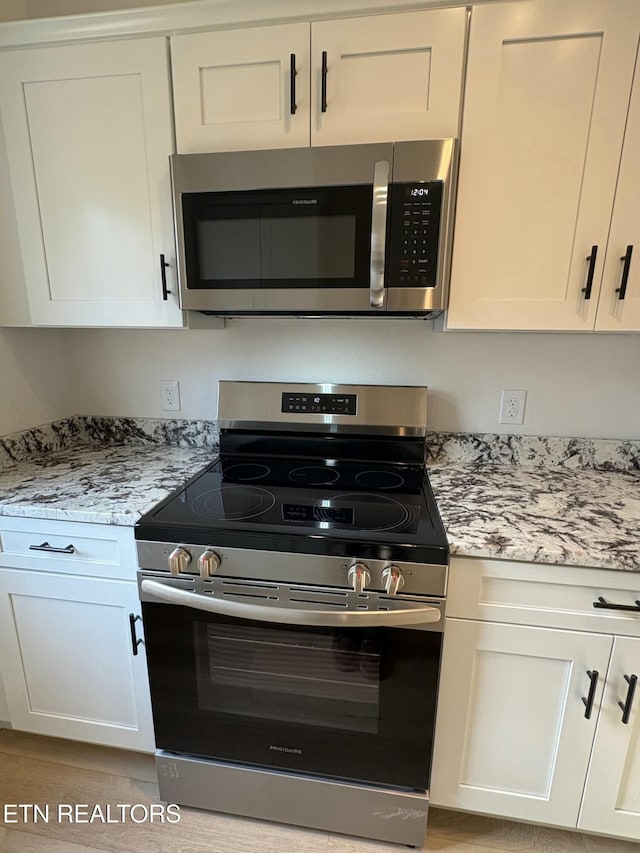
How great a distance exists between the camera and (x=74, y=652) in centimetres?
136

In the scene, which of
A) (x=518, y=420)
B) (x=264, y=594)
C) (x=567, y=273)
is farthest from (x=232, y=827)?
(x=567, y=273)

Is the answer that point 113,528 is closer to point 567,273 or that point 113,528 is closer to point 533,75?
point 567,273

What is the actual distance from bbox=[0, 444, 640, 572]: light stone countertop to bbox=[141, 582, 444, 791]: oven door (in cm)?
28

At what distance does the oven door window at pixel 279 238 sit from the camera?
120cm

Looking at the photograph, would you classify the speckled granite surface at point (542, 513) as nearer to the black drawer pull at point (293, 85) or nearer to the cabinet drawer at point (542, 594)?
the cabinet drawer at point (542, 594)

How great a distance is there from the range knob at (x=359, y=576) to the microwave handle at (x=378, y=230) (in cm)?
70

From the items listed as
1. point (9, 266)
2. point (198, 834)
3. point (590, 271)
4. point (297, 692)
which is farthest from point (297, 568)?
point (9, 266)

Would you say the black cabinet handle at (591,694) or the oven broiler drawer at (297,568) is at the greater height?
the oven broiler drawer at (297,568)

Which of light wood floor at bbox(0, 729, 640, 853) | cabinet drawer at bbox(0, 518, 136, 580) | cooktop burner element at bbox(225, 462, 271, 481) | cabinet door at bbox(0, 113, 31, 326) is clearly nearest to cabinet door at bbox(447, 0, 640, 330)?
cooktop burner element at bbox(225, 462, 271, 481)

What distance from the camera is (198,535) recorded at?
111 cm

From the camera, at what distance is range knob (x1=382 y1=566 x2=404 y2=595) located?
102 centimetres

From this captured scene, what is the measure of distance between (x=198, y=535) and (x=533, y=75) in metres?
1.43

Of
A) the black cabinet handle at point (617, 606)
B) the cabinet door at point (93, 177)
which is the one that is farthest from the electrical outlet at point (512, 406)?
the cabinet door at point (93, 177)

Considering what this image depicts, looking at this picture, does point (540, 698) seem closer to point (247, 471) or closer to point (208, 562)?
point (208, 562)
